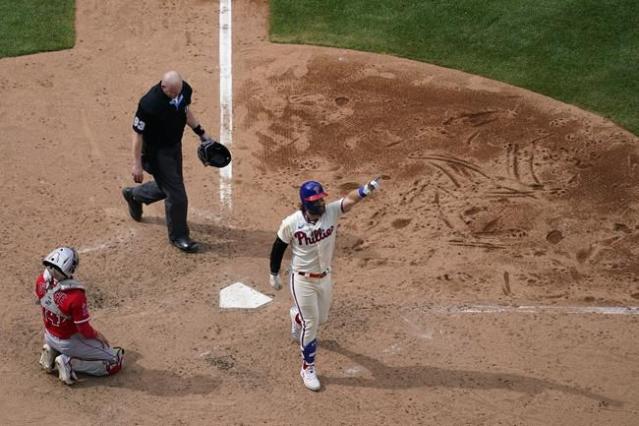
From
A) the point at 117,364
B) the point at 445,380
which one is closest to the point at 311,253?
the point at 445,380

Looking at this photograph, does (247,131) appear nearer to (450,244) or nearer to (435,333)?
(450,244)

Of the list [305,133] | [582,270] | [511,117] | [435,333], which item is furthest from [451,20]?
[435,333]

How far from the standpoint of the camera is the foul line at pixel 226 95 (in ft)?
38.1

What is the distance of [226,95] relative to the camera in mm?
13125

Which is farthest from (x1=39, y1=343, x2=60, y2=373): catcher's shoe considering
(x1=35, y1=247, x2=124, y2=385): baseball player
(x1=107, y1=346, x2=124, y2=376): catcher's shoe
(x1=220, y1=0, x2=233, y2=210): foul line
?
(x1=220, y1=0, x2=233, y2=210): foul line

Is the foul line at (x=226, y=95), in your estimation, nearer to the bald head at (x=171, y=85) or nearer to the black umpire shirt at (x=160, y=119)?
the black umpire shirt at (x=160, y=119)

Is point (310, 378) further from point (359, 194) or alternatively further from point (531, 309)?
point (531, 309)

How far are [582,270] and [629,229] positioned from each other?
105 cm

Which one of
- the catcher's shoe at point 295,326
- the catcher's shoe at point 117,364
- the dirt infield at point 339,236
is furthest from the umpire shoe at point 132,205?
the catcher's shoe at point 295,326

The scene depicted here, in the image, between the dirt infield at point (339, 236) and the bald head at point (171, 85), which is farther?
the bald head at point (171, 85)

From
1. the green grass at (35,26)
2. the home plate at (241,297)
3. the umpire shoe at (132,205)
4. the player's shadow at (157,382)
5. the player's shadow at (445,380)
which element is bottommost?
the player's shadow at (157,382)

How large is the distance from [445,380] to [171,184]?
369 cm

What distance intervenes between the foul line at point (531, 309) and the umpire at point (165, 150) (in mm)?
2914

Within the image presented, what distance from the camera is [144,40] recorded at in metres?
14.3
